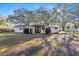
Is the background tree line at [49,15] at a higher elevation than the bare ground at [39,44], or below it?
higher

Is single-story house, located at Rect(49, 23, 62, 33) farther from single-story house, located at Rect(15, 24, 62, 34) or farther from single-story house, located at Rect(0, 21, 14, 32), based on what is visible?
single-story house, located at Rect(0, 21, 14, 32)

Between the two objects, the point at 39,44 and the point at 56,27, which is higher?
the point at 56,27

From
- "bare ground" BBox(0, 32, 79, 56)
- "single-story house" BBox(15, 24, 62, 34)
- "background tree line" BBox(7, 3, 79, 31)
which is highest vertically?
"background tree line" BBox(7, 3, 79, 31)

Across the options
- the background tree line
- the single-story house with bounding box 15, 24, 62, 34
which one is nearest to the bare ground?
the single-story house with bounding box 15, 24, 62, 34

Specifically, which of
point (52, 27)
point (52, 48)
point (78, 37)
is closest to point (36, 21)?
point (52, 27)

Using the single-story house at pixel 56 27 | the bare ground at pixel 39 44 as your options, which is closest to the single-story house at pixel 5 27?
the bare ground at pixel 39 44

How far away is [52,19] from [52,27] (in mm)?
95

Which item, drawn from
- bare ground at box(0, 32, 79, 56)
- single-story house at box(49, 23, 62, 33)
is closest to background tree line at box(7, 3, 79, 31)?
single-story house at box(49, 23, 62, 33)

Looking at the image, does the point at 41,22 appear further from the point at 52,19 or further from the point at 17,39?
the point at 17,39

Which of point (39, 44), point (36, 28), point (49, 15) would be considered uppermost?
point (49, 15)

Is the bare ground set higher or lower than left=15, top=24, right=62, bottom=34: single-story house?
lower

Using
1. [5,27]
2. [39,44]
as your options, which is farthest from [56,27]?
[5,27]

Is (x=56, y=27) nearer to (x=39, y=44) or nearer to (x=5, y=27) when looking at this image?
(x=39, y=44)

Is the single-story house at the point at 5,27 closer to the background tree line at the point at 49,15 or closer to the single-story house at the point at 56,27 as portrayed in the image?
the background tree line at the point at 49,15
